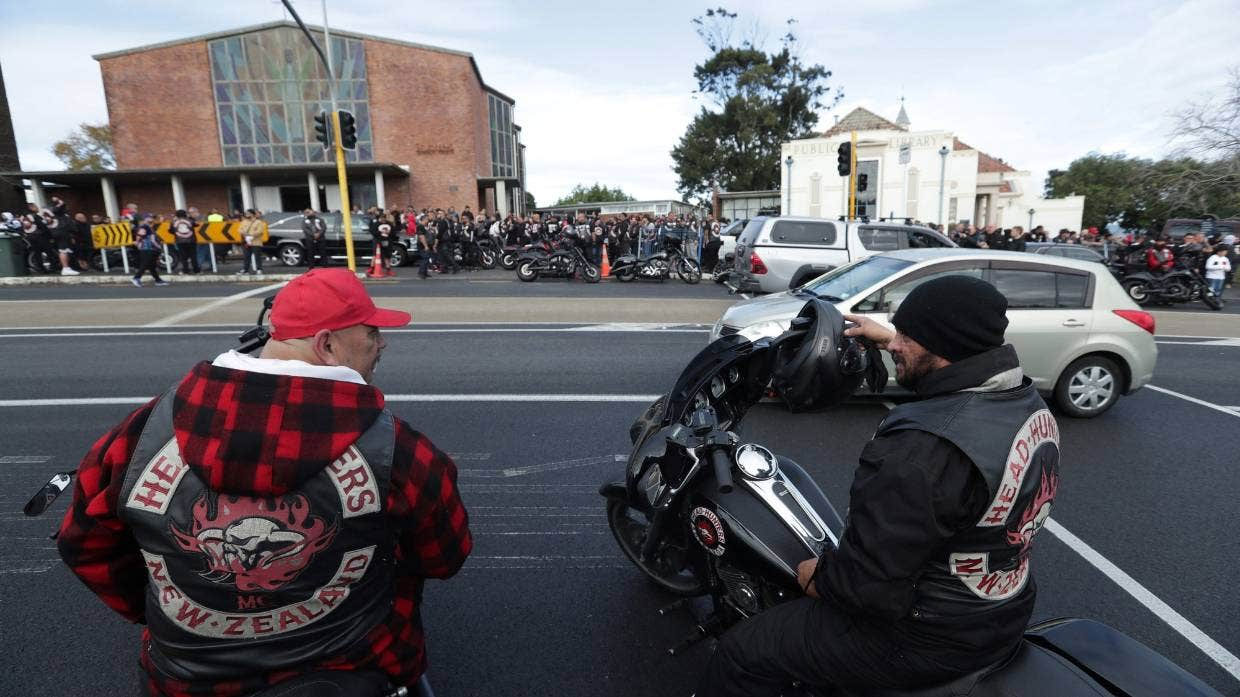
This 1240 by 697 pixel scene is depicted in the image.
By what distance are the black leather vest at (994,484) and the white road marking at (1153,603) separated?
6.27ft

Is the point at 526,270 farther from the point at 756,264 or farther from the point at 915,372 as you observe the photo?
the point at 915,372

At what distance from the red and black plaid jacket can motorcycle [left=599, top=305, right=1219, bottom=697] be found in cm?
85

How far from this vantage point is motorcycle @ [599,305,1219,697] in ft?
5.74

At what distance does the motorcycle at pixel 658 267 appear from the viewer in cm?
1809

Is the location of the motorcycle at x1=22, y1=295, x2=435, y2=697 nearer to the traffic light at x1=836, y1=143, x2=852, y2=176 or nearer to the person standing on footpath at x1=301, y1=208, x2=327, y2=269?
the traffic light at x1=836, y1=143, x2=852, y2=176

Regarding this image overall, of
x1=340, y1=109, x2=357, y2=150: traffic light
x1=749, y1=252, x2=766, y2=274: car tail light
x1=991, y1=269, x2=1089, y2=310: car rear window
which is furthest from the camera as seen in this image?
x1=340, y1=109, x2=357, y2=150: traffic light

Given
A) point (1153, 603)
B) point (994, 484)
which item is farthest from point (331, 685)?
point (1153, 603)

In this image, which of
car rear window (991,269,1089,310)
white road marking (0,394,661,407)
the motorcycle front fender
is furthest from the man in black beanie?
car rear window (991,269,1089,310)

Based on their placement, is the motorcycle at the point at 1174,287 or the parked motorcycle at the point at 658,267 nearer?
the motorcycle at the point at 1174,287

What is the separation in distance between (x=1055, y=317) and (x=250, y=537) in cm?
690

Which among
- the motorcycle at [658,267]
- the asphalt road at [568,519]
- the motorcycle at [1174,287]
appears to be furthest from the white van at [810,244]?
the asphalt road at [568,519]

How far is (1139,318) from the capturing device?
6258 mm

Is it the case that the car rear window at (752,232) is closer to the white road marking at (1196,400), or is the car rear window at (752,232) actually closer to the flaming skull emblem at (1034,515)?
the white road marking at (1196,400)

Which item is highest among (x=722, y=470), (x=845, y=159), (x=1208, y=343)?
(x=845, y=159)
